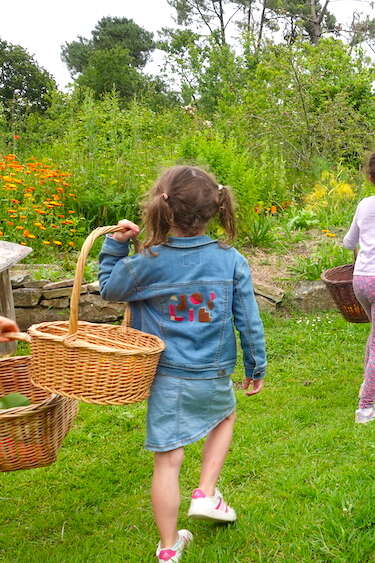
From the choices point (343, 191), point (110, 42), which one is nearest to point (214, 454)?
point (343, 191)

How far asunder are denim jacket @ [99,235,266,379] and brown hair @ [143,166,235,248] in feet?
0.16

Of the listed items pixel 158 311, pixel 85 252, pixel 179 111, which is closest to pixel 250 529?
pixel 158 311

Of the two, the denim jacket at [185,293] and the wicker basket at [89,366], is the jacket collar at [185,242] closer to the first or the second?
the denim jacket at [185,293]

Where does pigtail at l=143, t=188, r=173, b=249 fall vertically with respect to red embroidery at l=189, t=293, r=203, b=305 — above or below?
above

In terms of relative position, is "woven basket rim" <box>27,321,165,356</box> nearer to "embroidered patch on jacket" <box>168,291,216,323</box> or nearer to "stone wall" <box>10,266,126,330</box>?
"embroidered patch on jacket" <box>168,291,216,323</box>

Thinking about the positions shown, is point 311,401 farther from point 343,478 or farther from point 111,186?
point 111,186

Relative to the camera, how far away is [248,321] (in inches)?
99.6

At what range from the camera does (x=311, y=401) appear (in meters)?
4.36

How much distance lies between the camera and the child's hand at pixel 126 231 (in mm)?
2430

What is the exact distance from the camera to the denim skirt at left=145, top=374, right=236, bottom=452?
7.87 ft

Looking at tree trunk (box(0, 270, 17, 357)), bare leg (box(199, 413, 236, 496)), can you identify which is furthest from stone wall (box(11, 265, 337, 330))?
bare leg (box(199, 413, 236, 496))

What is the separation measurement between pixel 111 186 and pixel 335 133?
4636 mm

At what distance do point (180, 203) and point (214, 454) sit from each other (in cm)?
99

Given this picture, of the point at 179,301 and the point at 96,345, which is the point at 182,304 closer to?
the point at 179,301
